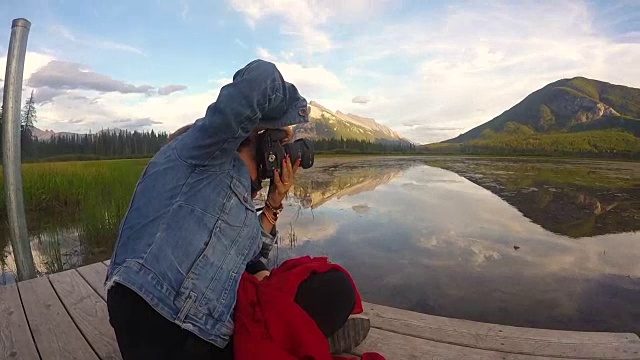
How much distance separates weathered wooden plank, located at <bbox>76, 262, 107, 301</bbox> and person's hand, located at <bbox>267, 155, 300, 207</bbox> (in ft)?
6.05

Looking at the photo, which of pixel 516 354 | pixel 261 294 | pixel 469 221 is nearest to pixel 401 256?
pixel 469 221

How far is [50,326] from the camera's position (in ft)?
7.85

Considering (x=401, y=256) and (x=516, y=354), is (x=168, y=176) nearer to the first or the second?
(x=516, y=354)

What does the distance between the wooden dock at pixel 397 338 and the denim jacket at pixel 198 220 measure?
39.0 inches

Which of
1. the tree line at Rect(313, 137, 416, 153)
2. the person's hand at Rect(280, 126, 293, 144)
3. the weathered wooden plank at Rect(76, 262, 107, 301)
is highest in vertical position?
the tree line at Rect(313, 137, 416, 153)

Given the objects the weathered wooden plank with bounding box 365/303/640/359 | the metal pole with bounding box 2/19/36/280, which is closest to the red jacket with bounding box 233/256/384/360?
the weathered wooden plank with bounding box 365/303/640/359

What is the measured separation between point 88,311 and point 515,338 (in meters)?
2.47

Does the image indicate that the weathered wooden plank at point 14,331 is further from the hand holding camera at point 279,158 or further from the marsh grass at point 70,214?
the marsh grass at point 70,214

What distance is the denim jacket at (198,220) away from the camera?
1.29m

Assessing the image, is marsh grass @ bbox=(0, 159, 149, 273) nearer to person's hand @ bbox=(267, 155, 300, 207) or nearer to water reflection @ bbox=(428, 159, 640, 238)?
person's hand @ bbox=(267, 155, 300, 207)

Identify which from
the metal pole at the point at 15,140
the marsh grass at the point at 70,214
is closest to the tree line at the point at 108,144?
the marsh grass at the point at 70,214

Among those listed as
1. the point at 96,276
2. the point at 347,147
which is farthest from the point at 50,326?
the point at 347,147

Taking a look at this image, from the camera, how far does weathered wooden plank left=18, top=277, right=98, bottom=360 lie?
2109mm

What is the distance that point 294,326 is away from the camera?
137 cm
